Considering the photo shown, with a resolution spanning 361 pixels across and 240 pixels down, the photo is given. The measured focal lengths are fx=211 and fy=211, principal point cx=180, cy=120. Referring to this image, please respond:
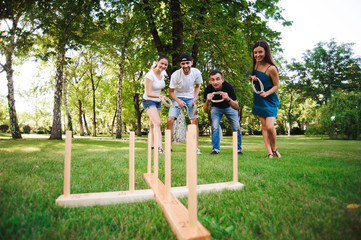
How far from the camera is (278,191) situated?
209 cm

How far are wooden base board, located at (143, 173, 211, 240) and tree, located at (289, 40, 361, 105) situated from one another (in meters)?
33.2

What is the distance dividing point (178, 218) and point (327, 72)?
122ft

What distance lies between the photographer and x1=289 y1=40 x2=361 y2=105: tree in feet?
98.0

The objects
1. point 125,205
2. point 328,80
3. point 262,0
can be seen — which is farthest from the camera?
point 328,80

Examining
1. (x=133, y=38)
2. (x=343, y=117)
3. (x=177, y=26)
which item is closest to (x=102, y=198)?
(x=177, y=26)

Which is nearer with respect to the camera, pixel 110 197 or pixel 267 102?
pixel 110 197

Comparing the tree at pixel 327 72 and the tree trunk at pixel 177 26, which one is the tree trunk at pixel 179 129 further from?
the tree at pixel 327 72

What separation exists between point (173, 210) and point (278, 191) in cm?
114

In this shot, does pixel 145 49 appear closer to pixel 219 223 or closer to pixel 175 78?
pixel 175 78

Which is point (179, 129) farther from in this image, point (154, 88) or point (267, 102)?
point (267, 102)

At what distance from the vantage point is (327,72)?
101ft

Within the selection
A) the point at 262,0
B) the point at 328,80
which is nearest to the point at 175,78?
the point at 262,0

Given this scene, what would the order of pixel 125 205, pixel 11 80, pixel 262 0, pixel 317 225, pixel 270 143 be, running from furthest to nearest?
1. pixel 11 80
2. pixel 262 0
3. pixel 270 143
4. pixel 125 205
5. pixel 317 225

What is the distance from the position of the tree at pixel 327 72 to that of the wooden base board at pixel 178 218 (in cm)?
3321
